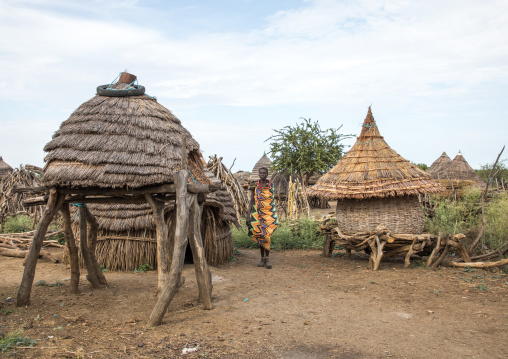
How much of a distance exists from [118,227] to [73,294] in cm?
173

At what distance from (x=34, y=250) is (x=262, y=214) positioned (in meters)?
4.20

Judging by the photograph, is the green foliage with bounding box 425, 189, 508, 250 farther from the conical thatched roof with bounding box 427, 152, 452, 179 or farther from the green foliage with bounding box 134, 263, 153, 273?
the conical thatched roof with bounding box 427, 152, 452, 179

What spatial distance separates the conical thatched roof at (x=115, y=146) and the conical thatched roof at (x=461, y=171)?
15.5 meters

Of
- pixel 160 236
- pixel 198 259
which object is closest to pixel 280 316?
pixel 198 259

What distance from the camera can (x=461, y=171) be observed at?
60.3 ft

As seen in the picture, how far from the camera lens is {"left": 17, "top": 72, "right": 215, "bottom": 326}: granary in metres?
5.16

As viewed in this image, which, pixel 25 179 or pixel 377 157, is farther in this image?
pixel 25 179

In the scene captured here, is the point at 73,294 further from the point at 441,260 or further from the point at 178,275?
the point at 441,260

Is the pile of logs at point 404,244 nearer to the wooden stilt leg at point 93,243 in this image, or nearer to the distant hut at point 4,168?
the wooden stilt leg at point 93,243

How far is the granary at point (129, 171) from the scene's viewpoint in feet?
16.9

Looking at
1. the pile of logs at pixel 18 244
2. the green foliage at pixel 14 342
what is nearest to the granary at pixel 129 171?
the green foliage at pixel 14 342

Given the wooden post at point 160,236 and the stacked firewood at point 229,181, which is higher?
the stacked firewood at point 229,181

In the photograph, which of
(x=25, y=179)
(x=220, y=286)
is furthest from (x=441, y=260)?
(x=25, y=179)

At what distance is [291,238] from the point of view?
37.0 feet
